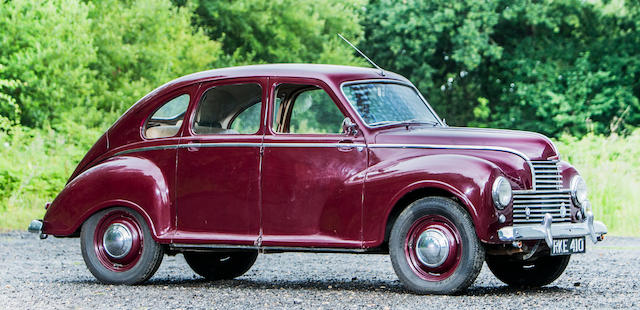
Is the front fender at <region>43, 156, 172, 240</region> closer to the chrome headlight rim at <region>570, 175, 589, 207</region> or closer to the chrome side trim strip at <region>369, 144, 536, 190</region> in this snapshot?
the chrome side trim strip at <region>369, 144, 536, 190</region>

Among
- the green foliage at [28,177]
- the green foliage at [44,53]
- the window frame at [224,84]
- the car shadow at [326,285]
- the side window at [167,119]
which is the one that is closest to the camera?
the car shadow at [326,285]

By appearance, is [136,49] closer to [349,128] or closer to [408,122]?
[408,122]

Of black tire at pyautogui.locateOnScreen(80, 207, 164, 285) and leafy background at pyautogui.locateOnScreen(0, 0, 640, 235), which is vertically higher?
leafy background at pyautogui.locateOnScreen(0, 0, 640, 235)

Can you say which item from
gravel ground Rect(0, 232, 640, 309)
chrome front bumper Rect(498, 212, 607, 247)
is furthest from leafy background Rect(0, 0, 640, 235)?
chrome front bumper Rect(498, 212, 607, 247)

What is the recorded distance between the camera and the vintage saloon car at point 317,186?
756 centimetres

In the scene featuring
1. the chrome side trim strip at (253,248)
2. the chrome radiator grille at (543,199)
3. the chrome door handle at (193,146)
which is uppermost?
the chrome door handle at (193,146)

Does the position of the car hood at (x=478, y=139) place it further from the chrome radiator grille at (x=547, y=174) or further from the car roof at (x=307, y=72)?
the car roof at (x=307, y=72)

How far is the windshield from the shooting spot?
8.30 metres

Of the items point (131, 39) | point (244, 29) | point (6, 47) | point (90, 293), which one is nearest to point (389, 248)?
point (90, 293)

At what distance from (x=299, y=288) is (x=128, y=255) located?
60.9 inches

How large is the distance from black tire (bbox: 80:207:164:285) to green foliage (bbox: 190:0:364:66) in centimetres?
2959

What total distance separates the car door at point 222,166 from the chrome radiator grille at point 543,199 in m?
2.17

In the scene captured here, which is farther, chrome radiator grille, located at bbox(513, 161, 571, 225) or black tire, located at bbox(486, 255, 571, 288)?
black tire, located at bbox(486, 255, 571, 288)

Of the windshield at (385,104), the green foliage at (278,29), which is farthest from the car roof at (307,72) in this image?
the green foliage at (278,29)
